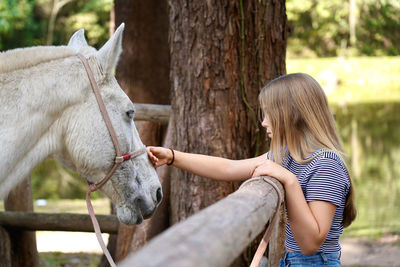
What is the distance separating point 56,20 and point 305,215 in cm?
3061

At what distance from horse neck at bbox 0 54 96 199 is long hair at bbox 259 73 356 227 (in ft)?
3.05

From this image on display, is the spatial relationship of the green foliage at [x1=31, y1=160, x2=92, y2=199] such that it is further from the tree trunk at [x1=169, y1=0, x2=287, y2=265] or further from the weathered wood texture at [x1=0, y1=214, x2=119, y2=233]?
the tree trunk at [x1=169, y1=0, x2=287, y2=265]

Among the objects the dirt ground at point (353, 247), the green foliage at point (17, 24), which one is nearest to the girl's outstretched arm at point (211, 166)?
Answer: the dirt ground at point (353, 247)

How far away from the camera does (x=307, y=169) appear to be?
96.0 inches

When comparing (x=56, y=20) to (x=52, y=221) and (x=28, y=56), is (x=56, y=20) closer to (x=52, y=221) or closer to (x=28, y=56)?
(x=52, y=221)

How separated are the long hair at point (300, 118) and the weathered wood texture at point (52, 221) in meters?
2.79

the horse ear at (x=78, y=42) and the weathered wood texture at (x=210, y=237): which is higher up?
the horse ear at (x=78, y=42)

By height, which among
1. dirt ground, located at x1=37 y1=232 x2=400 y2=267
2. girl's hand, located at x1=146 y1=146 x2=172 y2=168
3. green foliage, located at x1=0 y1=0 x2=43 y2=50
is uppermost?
green foliage, located at x1=0 y1=0 x2=43 y2=50

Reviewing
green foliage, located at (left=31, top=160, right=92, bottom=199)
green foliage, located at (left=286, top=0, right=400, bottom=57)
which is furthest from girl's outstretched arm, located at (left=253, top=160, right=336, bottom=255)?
green foliage, located at (left=286, top=0, right=400, bottom=57)

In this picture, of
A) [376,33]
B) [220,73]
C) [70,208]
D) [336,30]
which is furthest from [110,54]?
[336,30]

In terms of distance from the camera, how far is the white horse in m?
2.51

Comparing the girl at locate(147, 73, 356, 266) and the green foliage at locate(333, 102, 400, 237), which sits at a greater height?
the girl at locate(147, 73, 356, 266)

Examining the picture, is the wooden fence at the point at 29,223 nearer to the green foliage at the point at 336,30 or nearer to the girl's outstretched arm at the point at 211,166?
the girl's outstretched arm at the point at 211,166

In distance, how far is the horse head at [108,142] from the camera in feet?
8.64
